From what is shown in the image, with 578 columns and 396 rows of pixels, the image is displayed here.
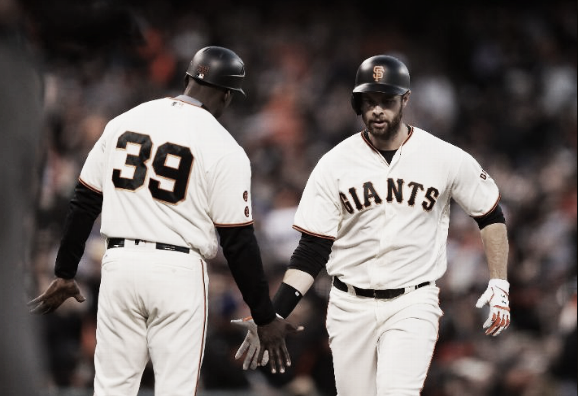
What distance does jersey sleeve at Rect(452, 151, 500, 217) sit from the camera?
234 inches

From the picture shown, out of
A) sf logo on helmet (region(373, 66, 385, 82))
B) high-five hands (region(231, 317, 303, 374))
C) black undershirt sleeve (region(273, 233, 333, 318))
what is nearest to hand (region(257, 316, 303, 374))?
high-five hands (region(231, 317, 303, 374))

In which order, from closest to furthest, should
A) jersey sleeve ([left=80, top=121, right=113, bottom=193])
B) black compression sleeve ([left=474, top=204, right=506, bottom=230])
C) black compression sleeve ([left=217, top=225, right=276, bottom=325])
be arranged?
black compression sleeve ([left=217, top=225, right=276, bottom=325]), jersey sleeve ([left=80, top=121, right=113, bottom=193]), black compression sleeve ([left=474, top=204, right=506, bottom=230])

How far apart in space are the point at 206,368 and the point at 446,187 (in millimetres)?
3550

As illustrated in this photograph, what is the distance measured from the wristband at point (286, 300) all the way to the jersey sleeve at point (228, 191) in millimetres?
733

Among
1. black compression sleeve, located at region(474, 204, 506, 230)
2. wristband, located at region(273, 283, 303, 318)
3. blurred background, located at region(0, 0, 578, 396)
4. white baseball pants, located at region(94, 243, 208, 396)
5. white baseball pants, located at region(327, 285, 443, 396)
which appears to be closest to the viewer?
white baseball pants, located at region(94, 243, 208, 396)

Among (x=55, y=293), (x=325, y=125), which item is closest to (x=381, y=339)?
(x=55, y=293)

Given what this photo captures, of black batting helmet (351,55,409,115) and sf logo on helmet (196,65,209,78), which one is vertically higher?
black batting helmet (351,55,409,115)

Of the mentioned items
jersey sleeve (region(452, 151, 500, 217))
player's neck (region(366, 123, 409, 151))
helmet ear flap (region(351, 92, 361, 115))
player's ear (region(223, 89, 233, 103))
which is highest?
helmet ear flap (region(351, 92, 361, 115))

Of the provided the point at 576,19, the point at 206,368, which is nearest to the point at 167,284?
the point at 206,368

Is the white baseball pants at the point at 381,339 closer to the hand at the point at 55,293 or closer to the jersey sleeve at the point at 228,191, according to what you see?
the jersey sleeve at the point at 228,191

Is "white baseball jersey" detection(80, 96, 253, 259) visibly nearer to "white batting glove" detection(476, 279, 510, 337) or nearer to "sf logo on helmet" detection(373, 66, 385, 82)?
"sf logo on helmet" detection(373, 66, 385, 82)

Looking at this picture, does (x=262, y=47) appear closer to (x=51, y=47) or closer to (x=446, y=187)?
(x=446, y=187)

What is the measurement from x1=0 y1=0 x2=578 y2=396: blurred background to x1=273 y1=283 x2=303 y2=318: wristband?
4.42 feet

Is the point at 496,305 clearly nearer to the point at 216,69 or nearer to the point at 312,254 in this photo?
the point at 312,254
